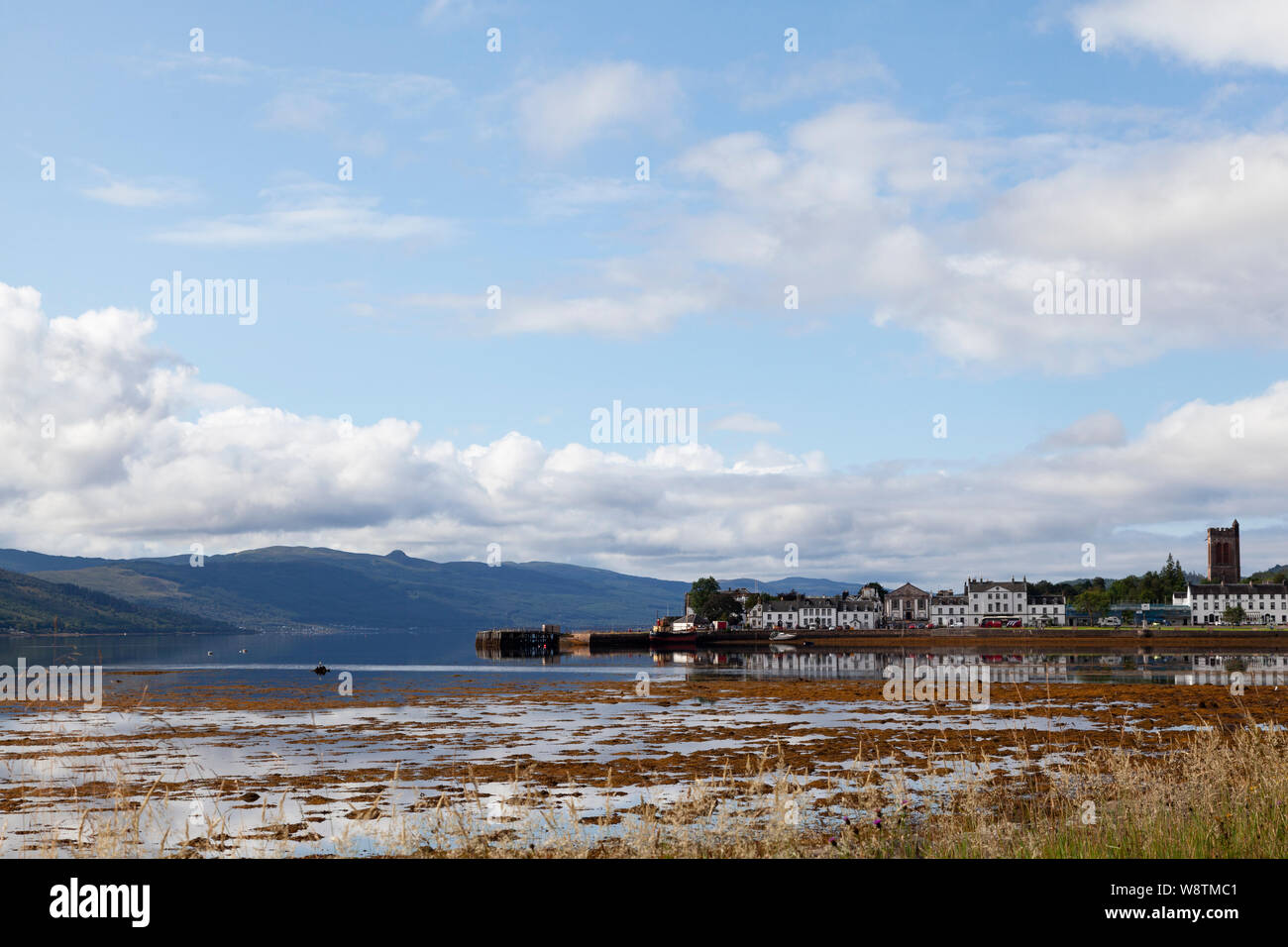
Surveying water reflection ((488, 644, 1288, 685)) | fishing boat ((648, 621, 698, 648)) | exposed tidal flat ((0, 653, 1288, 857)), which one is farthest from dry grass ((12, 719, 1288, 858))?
fishing boat ((648, 621, 698, 648))

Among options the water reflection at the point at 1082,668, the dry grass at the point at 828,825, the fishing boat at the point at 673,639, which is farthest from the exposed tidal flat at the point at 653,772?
the fishing boat at the point at 673,639

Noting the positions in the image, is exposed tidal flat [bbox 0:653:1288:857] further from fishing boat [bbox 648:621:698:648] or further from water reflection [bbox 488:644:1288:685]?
fishing boat [bbox 648:621:698:648]

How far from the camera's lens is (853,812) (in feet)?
70.4

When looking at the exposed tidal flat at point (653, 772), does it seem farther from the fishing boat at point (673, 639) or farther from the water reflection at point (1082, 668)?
the fishing boat at point (673, 639)

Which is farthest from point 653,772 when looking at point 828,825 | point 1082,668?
point 1082,668

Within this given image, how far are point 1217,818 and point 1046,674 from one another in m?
67.7

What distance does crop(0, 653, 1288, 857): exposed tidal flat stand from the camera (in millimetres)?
14539

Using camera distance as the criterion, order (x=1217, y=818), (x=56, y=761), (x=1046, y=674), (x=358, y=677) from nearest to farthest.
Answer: (x=1217, y=818) → (x=56, y=761) → (x=1046, y=674) → (x=358, y=677)

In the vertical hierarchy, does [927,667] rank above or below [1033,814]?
below

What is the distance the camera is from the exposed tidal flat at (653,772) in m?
14.5
